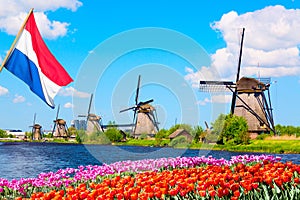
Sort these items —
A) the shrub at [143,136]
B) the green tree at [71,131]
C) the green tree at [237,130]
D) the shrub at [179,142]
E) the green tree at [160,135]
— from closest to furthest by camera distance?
the green tree at [237,130], the shrub at [179,142], the green tree at [160,135], the shrub at [143,136], the green tree at [71,131]

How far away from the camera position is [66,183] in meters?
10.1

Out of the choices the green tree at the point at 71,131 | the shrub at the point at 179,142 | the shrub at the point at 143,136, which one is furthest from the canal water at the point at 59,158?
the green tree at the point at 71,131

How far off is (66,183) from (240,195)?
5.17 meters

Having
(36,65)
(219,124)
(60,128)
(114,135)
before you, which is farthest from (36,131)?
(36,65)

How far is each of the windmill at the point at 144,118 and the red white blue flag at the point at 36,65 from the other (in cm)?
5658

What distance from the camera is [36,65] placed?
30.0 feet

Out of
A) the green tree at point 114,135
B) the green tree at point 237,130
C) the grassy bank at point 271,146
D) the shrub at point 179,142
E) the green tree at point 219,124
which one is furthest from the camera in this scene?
the green tree at point 114,135

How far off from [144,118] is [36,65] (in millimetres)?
57188

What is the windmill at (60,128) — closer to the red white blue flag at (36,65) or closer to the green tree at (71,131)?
the green tree at (71,131)

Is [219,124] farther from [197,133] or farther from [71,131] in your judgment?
[71,131]

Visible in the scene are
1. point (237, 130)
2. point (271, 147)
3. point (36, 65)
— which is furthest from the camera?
point (237, 130)

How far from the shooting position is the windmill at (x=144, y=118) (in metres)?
66.0

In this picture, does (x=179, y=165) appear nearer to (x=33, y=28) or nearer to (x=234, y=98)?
(x=33, y=28)

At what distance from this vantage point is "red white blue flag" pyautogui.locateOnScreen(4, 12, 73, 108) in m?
9.05
